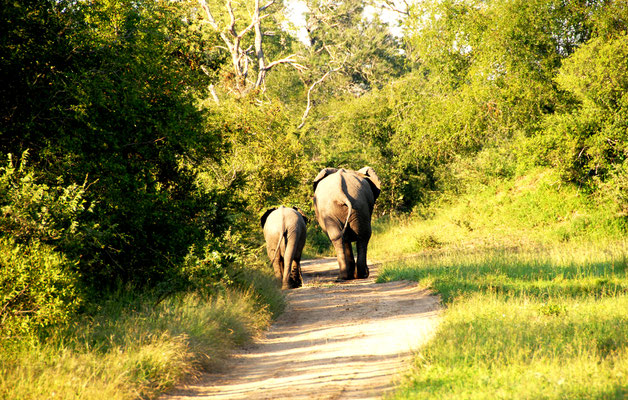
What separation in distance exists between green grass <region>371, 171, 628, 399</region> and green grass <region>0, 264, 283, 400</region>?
2.65 meters

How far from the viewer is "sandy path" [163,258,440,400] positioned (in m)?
6.43

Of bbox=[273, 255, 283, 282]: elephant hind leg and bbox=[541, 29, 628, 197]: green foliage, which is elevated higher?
bbox=[541, 29, 628, 197]: green foliage

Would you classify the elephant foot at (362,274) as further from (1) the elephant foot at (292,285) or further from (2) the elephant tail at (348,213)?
(1) the elephant foot at (292,285)

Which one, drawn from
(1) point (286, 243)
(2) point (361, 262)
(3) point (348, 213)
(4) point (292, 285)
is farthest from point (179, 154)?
(2) point (361, 262)

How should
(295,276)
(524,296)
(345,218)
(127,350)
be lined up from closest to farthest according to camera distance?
1. (127,350)
2. (524,296)
3. (295,276)
4. (345,218)

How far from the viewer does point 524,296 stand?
35.4 ft

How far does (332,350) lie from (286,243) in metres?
7.66

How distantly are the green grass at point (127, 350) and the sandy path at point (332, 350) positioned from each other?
11.2 inches

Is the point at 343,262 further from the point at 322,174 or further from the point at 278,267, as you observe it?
the point at 322,174

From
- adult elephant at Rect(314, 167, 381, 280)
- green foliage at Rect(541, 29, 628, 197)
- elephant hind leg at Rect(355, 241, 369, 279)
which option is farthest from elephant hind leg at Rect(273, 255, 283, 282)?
green foliage at Rect(541, 29, 628, 197)

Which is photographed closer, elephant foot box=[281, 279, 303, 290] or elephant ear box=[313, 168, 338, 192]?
elephant foot box=[281, 279, 303, 290]

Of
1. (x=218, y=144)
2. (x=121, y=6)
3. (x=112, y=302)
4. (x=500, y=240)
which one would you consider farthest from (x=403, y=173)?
(x=112, y=302)

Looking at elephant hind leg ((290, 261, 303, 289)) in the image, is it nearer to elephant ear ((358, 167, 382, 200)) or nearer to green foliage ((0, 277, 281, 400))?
elephant ear ((358, 167, 382, 200))

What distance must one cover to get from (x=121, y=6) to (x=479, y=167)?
20.5 meters
